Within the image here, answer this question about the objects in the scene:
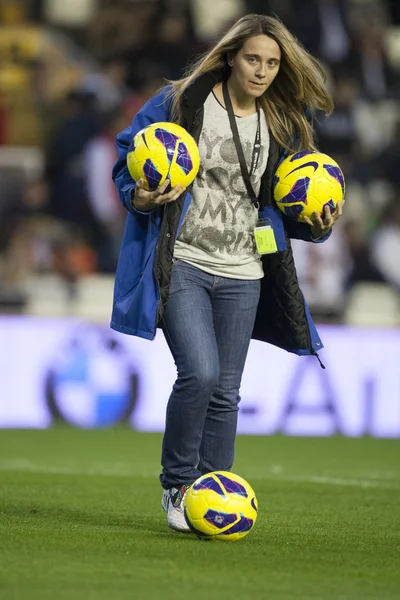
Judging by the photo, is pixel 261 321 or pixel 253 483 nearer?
pixel 261 321

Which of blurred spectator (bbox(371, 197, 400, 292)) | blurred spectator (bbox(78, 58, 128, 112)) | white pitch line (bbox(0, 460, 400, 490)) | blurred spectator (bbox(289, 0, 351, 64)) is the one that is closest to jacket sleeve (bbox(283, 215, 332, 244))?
white pitch line (bbox(0, 460, 400, 490))

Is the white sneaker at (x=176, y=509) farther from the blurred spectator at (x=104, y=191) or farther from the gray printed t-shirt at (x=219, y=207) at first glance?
the blurred spectator at (x=104, y=191)

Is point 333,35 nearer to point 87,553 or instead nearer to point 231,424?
point 231,424

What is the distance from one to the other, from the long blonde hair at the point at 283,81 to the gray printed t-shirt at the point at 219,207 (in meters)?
0.14

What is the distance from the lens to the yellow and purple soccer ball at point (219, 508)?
197 inches

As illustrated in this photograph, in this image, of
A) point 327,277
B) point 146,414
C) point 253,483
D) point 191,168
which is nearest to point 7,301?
point 146,414

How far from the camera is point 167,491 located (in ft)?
17.5

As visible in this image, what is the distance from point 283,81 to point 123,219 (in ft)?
27.1

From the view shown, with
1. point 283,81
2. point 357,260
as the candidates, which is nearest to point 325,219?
point 283,81

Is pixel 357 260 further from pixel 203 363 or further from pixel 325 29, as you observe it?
pixel 203 363

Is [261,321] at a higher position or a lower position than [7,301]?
higher

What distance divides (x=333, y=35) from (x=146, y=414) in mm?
6640

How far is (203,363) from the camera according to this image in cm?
512

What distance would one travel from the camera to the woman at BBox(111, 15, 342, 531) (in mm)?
5172
